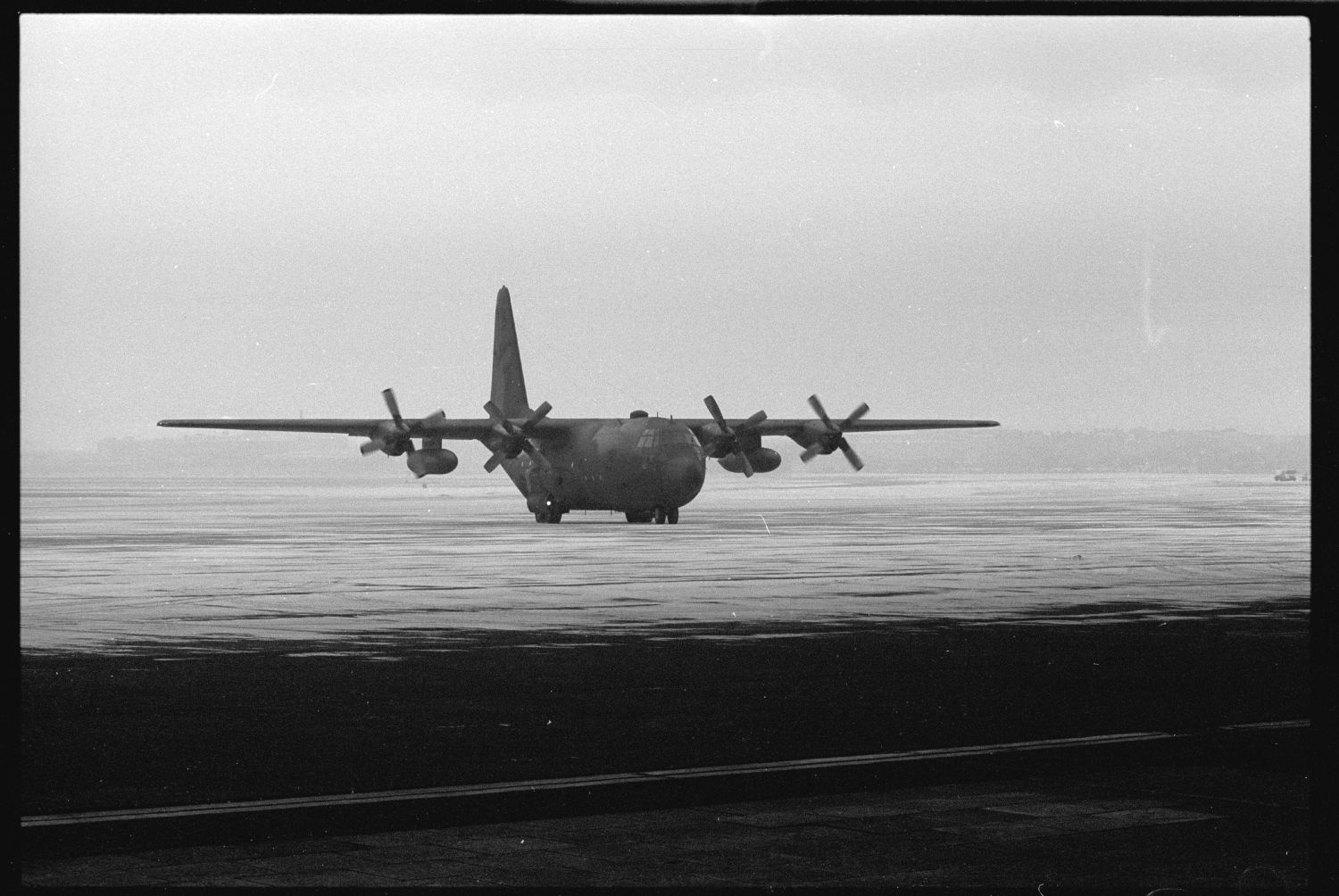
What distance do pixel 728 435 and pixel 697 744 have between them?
37.3 metres

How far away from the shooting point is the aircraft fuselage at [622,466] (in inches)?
1698

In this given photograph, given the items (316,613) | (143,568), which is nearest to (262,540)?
(143,568)

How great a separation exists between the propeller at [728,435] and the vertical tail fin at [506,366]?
32.9ft

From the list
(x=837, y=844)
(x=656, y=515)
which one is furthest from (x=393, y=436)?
(x=837, y=844)

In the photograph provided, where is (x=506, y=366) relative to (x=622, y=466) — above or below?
above

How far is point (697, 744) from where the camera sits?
1006cm

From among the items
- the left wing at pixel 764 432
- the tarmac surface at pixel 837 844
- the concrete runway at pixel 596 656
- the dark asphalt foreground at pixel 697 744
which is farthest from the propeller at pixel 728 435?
the tarmac surface at pixel 837 844

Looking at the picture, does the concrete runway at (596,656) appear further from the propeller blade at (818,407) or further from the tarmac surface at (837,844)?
the propeller blade at (818,407)

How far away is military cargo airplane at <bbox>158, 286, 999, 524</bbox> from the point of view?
43.4 meters

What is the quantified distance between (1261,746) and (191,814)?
20.0 ft

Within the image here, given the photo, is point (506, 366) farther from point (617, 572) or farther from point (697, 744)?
point (697, 744)

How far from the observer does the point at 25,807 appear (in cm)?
794

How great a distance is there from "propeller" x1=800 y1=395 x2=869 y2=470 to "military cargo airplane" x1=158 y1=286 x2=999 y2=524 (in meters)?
0.04
